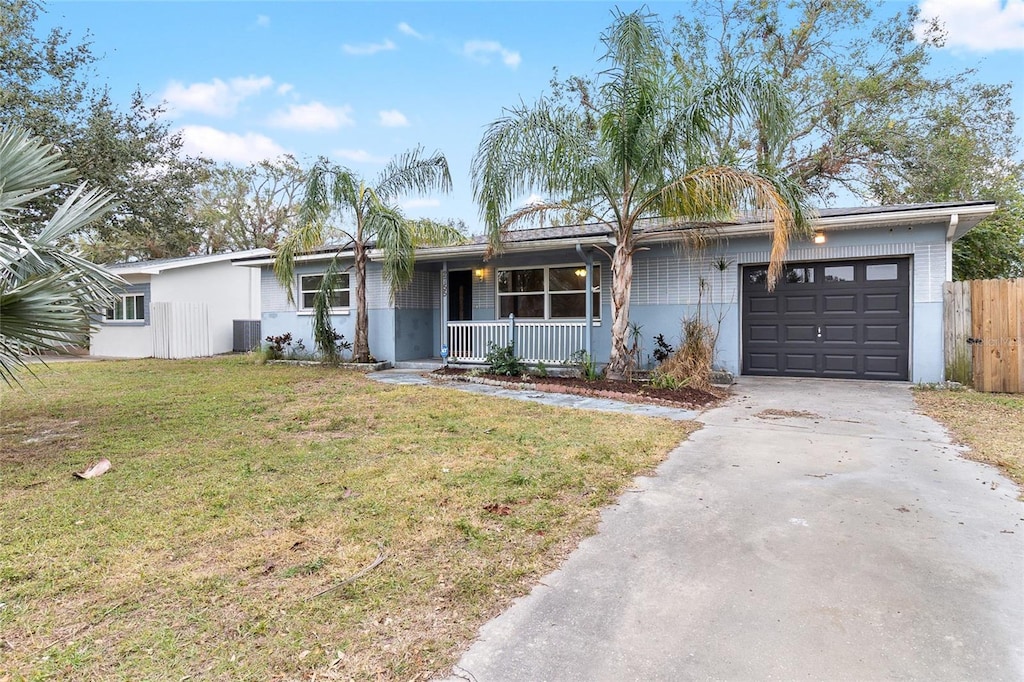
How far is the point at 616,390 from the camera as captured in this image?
27.9 ft

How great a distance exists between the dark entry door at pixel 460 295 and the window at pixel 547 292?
1098 millimetres

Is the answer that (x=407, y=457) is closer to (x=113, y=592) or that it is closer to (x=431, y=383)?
(x=113, y=592)

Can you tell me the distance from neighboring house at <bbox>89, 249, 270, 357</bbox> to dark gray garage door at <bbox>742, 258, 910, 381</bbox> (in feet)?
46.8

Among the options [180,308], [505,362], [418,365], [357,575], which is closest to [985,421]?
[505,362]

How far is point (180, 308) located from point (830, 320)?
58.0 ft

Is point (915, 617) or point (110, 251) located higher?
point (110, 251)

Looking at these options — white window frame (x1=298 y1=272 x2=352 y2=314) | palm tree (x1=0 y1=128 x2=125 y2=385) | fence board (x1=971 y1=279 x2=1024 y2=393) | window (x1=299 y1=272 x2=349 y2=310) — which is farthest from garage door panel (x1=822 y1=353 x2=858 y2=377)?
palm tree (x1=0 y1=128 x2=125 y2=385)

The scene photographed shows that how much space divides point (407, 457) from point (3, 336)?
135 inches

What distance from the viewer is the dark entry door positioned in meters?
13.5

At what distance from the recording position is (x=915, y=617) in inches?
93.6

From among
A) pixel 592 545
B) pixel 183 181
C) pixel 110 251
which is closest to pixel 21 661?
pixel 592 545

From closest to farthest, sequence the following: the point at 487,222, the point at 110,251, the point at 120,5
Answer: the point at 487,222, the point at 120,5, the point at 110,251

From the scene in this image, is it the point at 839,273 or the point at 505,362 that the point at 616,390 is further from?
the point at 839,273

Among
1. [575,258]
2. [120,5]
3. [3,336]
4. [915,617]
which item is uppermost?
[120,5]
